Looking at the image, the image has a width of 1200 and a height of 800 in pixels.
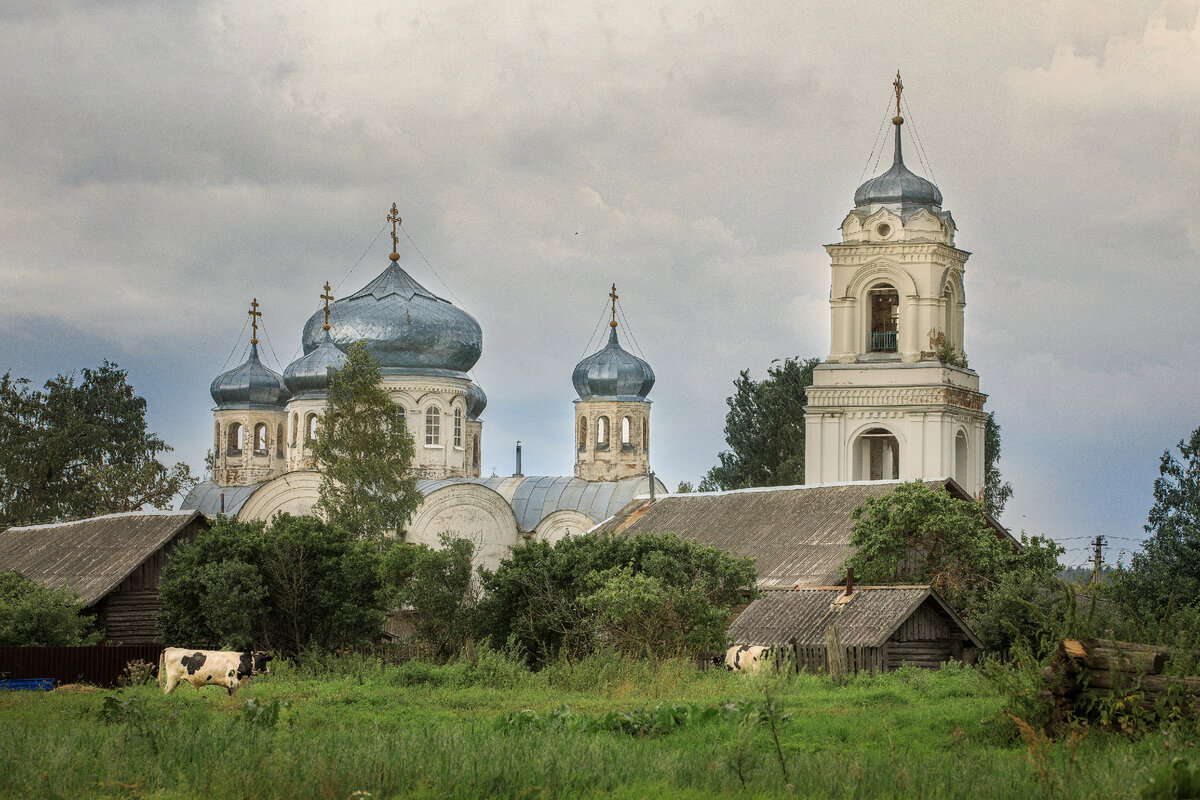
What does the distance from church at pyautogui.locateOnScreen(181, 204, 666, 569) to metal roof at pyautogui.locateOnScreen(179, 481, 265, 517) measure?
7 centimetres

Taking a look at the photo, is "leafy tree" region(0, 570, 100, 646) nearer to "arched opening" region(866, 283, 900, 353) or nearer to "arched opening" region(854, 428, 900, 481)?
"arched opening" region(854, 428, 900, 481)

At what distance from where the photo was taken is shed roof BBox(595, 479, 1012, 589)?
Answer: 26.7 meters

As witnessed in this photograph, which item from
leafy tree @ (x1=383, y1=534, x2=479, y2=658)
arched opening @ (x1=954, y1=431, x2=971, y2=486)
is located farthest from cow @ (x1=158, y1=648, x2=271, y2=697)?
arched opening @ (x1=954, y1=431, x2=971, y2=486)

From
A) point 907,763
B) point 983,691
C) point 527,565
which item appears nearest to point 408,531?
point 527,565

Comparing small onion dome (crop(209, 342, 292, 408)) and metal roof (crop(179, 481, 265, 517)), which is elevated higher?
small onion dome (crop(209, 342, 292, 408))

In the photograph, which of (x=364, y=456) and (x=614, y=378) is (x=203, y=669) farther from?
(x=614, y=378)

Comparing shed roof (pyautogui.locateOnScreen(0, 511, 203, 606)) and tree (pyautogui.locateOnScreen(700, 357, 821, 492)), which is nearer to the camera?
shed roof (pyautogui.locateOnScreen(0, 511, 203, 606))

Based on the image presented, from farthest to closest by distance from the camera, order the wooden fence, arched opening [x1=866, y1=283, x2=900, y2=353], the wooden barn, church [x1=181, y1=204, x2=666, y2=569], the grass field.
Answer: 1. church [x1=181, y1=204, x2=666, y2=569]
2. arched opening [x1=866, y1=283, x2=900, y2=353]
3. the wooden barn
4. the wooden fence
5. the grass field

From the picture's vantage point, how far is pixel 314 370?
44594 millimetres

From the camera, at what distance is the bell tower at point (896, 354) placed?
36.0m

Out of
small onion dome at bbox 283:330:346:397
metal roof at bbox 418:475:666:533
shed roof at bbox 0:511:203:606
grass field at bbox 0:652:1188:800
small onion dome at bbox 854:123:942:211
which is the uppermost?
small onion dome at bbox 854:123:942:211

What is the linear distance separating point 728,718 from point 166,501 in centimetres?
3289

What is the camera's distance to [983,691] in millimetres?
16531

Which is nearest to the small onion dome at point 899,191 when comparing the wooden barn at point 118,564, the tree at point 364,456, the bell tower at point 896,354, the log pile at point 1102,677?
the bell tower at point 896,354
